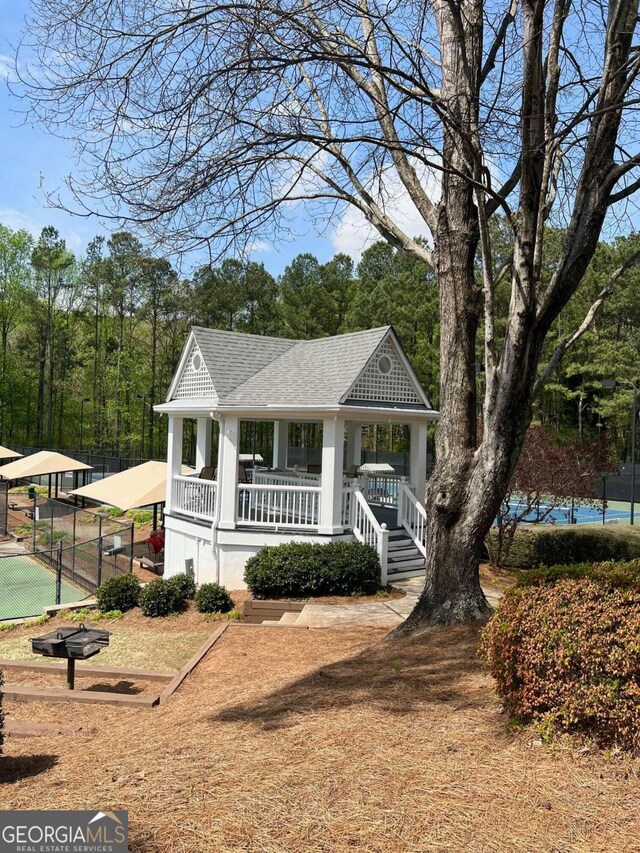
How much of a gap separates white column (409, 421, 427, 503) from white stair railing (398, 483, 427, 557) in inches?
16.0

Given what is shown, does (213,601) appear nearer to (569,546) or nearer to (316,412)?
(316,412)

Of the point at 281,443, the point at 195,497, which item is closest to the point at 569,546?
the point at 281,443

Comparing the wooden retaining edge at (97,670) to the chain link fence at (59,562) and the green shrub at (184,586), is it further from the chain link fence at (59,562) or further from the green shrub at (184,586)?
the chain link fence at (59,562)

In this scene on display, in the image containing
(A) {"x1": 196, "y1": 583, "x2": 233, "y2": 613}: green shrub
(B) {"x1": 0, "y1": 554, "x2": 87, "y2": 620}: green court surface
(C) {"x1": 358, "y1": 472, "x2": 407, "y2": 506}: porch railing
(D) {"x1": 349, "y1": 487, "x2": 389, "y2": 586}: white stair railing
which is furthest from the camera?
(C) {"x1": 358, "y1": 472, "x2": 407, "y2": 506}: porch railing

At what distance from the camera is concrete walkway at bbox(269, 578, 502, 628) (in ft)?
31.3

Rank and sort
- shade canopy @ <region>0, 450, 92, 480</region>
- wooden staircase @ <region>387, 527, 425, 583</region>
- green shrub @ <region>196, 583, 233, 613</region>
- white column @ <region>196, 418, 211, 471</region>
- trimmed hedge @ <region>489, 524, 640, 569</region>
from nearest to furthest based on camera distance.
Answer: green shrub @ <region>196, 583, 233, 613</region>
wooden staircase @ <region>387, 527, 425, 583</region>
trimmed hedge @ <region>489, 524, 640, 569</region>
white column @ <region>196, 418, 211, 471</region>
shade canopy @ <region>0, 450, 92, 480</region>

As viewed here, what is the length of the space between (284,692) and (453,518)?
2.97m

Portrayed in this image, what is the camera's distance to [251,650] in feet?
26.8

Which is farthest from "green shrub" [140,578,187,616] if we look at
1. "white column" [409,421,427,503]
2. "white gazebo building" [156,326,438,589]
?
"white column" [409,421,427,503]

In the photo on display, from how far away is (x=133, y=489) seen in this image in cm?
1786

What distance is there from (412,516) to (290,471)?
377 centimetres

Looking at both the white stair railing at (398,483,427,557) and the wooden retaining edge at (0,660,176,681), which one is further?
the white stair railing at (398,483,427,557)

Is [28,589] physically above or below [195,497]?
below

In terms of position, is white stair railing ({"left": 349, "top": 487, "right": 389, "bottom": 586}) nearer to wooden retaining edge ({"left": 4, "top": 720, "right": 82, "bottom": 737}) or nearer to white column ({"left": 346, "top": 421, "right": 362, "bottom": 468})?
white column ({"left": 346, "top": 421, "right": 362, "bottom": 468})
